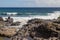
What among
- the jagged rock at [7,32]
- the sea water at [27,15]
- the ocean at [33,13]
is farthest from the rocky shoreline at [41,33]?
the ocean at [33,13]

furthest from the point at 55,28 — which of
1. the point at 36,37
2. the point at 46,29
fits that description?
the point at 36,37

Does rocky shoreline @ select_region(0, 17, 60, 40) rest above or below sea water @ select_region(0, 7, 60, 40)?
above

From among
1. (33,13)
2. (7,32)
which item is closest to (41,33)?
(7,32)

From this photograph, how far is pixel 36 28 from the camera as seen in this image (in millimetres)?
15133

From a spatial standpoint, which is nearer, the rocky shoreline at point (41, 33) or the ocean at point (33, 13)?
the rocky shoreline at point (41, 33)

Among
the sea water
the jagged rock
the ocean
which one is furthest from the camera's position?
the ocean

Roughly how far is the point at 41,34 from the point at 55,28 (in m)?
1.13

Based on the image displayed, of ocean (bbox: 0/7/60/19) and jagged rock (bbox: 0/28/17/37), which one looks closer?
jagged rock (bbox: 0/28/17/37)

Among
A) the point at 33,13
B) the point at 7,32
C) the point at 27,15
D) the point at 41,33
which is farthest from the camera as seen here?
the point at 33,13

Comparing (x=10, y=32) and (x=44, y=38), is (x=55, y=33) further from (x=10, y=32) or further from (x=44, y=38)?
(x=10, y=32)

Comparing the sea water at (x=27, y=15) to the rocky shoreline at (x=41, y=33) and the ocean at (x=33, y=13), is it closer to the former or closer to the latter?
the ocean at (x=33, y=13)

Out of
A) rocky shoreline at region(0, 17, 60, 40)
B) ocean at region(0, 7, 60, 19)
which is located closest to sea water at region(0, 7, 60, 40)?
ocean at region(0, 7, 60, 19)

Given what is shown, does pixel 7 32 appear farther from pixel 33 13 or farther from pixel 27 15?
pixel 33 13

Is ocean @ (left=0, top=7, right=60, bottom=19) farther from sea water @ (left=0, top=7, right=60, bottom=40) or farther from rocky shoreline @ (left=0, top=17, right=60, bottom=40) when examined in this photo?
rocky shoreline @ (left=0, top=17, right=60, bottom=40)
